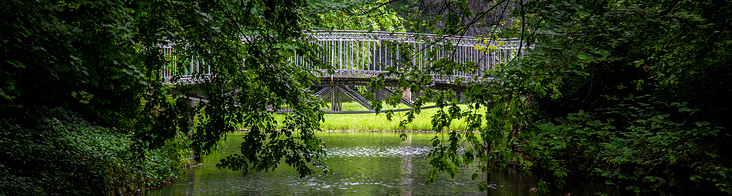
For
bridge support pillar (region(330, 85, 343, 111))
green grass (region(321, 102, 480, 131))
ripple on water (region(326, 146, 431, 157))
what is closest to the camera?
bridge support pillar (region(330, 85, 343, 111))

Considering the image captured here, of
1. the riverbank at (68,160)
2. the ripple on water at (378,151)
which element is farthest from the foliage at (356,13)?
the ripple on water at (378,151)

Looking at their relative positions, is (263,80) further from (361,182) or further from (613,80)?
(613,80)

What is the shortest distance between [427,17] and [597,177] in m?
6.75

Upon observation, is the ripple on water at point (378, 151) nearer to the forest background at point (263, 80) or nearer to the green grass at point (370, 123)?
the forest background at point (263, 80)

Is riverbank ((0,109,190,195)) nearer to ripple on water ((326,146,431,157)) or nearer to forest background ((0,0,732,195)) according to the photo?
forest background ((0,0,732,195))

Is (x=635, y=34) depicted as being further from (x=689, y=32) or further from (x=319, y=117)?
(x=319, y=117)

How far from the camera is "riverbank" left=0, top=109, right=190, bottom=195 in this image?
5324 millimetres

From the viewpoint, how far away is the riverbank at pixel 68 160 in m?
5.32

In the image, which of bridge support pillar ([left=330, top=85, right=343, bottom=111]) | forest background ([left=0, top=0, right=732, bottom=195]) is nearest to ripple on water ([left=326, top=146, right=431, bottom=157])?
bridge support pillar ([left=330, top=85, right=343, bottom=111])

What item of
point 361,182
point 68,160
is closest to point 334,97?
point 361,182

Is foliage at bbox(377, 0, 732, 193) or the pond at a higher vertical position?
foliage at bbox(377, 0, 732, 193)

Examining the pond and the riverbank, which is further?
the pond

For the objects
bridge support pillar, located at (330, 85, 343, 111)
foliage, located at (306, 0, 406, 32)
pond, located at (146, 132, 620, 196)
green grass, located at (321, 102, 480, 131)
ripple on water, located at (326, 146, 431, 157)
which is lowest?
pond, located at (146, 132, 620, 196)

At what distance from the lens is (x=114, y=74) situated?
12.7 ft
